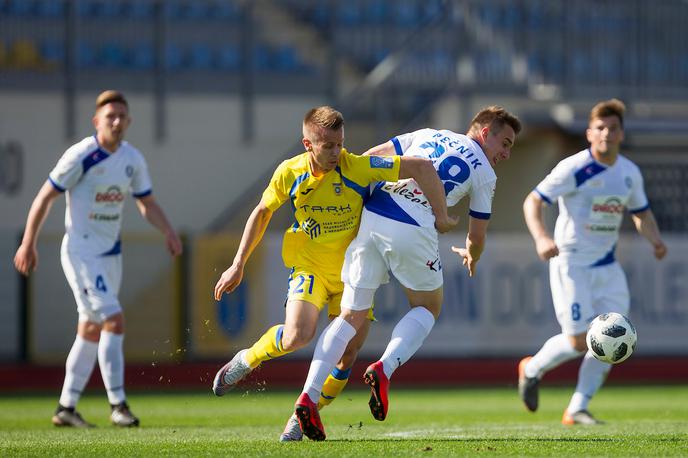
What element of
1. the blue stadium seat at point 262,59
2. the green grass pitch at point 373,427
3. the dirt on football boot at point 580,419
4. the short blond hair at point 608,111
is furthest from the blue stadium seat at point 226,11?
the dirt on football boot at point 580,419

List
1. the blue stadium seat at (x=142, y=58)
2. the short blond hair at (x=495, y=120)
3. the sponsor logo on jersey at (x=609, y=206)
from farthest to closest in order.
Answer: the blue stadium seat at (x=142, y=58) → the sponsor logo on jersey at (x=609, y=206) → the short blond hair at (x=495, y=120)

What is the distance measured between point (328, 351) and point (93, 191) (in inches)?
115

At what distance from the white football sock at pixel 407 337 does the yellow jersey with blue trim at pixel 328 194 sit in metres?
0.58

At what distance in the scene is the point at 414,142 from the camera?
7.31 meters

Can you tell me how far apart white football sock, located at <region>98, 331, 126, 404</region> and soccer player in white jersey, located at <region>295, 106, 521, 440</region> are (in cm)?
247

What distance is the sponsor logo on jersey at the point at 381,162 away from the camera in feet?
22.2

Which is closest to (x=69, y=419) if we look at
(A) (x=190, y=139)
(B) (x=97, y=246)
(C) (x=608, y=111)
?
(B) (x=97, y=246)

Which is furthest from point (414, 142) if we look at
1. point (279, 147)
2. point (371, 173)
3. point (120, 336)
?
point (279, 147)

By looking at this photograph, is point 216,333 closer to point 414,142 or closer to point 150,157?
point 150,157

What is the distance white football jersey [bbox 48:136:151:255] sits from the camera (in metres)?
8.91

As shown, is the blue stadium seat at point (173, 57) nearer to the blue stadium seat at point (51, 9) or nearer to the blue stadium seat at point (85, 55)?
the blue stadium seat at point (85, 55)

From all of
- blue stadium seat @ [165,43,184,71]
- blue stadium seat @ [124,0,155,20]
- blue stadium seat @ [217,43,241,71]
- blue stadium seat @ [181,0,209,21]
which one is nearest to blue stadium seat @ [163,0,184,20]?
blue stadium seat @ [181,0,209,21]

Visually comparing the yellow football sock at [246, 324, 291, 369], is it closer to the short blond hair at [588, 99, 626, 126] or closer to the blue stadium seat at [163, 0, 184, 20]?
the short blond hair at [588, 99, 626, 126]

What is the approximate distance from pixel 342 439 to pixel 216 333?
318 inches
